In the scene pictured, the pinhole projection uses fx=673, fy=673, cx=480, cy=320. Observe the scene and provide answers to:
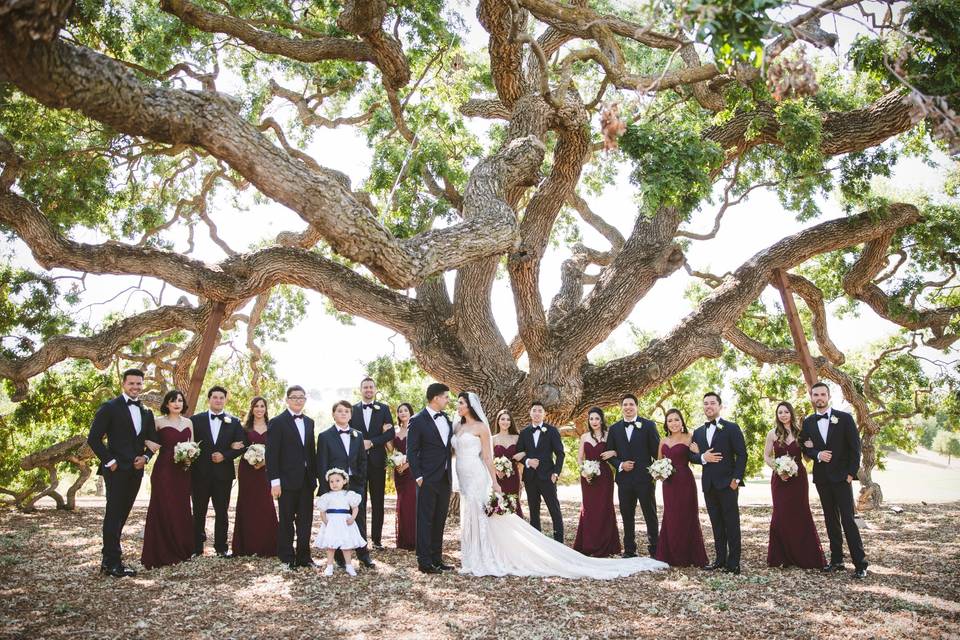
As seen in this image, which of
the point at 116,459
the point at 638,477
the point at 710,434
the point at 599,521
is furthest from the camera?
the point at 599,521

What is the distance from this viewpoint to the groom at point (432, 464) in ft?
23.0

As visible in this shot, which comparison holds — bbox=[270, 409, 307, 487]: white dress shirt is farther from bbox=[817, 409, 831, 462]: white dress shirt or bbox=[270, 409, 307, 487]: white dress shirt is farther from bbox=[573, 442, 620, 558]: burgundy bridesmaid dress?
bbox=[817, 409, 831, 462]: white dress shirt

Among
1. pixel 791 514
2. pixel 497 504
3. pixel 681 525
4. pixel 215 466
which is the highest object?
pixel 215 466

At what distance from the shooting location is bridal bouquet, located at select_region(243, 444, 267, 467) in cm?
770

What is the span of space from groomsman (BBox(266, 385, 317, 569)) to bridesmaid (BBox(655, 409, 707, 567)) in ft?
12.8

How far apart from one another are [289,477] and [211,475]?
1258 millimetres

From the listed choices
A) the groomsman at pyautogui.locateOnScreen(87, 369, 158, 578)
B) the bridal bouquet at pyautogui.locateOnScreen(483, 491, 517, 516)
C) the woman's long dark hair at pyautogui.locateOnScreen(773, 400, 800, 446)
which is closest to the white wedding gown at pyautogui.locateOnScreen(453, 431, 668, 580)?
the bridal bouquet at pyautogui.locateOnScreen(483, 491, 517, 516)

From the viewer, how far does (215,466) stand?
7.81 meters

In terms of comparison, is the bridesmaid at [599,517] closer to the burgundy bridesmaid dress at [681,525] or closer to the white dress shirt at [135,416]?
the burgundy bridesmaid dress at [681,525]

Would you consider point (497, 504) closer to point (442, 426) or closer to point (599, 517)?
point (442, 426)

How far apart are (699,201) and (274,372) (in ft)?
39.2

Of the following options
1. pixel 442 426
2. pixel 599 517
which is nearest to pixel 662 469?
pixel 599 517

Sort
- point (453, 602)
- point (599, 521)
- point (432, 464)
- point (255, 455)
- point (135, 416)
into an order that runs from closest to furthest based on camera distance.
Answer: point (453, 602), point (135, 416), point (432, 464), point (255, 455), point (599, 521)

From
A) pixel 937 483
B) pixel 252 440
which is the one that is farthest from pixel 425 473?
pixel 937 483
